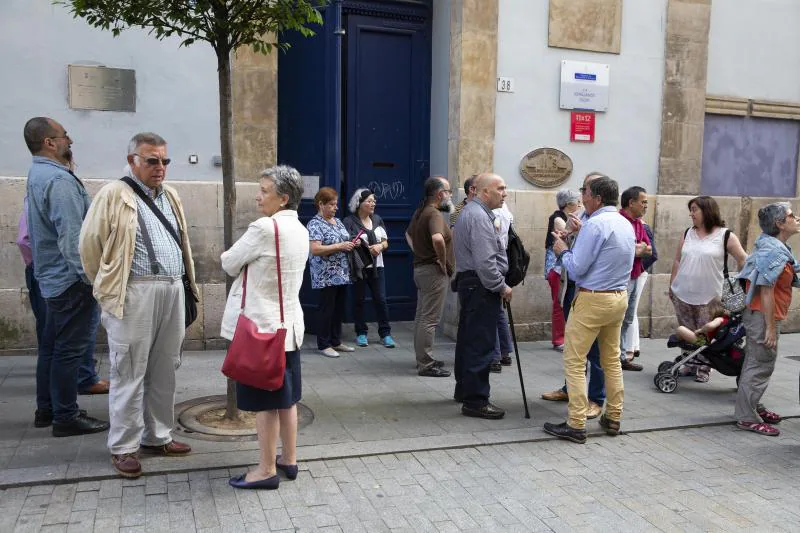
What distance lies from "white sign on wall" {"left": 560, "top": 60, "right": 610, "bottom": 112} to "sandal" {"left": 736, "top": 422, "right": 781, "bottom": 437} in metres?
4.27

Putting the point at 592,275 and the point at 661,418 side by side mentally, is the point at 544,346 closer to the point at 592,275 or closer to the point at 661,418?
the point at 661,418

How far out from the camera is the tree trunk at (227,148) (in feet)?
16.1

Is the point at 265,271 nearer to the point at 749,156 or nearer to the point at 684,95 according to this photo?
the point at 684,95

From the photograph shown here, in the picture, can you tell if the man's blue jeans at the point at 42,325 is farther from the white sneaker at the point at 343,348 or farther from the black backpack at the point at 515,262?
the black backpack at the point at 515,262

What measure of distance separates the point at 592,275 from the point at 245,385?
8.11 ft

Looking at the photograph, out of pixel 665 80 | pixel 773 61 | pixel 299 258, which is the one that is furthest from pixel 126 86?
pixel 773 61

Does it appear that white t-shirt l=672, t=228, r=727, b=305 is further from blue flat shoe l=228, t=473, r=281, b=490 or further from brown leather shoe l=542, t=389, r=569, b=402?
blue flat shoe l=228, t=473, r=281, b=490

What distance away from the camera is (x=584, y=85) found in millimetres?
8492

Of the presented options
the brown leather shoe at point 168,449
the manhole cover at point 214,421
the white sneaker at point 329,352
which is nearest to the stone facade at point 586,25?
the white sneaker at point 329,352

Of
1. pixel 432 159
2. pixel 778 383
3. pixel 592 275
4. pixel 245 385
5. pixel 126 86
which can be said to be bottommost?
pixel 778 383

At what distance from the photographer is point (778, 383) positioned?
22.9 feet

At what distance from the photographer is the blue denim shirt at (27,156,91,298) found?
4.60 metres

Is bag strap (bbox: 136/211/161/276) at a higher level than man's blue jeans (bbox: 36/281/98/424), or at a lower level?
higher

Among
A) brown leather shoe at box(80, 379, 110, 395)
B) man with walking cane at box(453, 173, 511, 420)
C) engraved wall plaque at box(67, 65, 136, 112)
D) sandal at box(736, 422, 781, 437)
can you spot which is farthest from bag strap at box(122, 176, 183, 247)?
sandal at box(736, 422, 781, 437)
